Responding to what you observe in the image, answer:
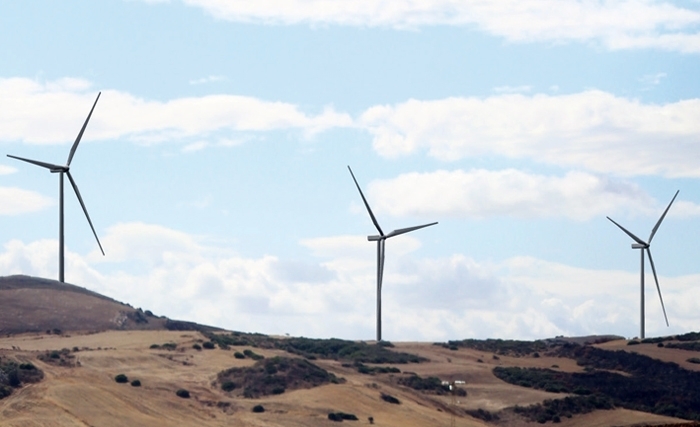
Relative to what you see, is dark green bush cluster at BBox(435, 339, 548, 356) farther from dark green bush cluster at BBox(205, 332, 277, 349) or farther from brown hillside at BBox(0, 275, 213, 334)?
brown hillside at BBox(0, 275, 213, 334)

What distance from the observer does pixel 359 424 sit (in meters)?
85.7

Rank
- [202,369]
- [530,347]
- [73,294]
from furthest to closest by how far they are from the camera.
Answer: [73,294]
[530,347]
[202,369]

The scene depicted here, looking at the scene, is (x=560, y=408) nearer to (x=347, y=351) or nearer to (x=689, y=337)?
(x=347, y=351)

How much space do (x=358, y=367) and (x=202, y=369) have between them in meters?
18.5

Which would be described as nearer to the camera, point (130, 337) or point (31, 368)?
point (31, 368)

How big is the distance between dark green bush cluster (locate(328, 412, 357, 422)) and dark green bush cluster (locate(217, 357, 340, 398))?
9464 millimetres

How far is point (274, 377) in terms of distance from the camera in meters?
98.8

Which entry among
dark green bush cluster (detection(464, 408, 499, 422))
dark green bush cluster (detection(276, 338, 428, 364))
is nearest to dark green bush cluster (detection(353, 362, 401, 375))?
dark green bush cluster (detection(276, 338, 428, 364))

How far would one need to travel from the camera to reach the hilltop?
3307 inches

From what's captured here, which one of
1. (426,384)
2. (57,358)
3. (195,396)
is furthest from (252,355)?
(57,358)

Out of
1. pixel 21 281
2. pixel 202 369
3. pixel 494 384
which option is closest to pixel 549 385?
pixel 494 384

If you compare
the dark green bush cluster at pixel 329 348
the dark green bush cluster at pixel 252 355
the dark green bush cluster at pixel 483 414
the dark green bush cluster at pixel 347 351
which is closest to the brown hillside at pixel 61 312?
the dark green bush cluster at pixel 329 348

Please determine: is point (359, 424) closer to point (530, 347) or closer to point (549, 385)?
point (549, 385)

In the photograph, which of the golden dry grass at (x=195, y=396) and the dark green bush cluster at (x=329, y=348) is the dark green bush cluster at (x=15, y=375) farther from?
the dark green bush cluster at (x=329, y=348)
